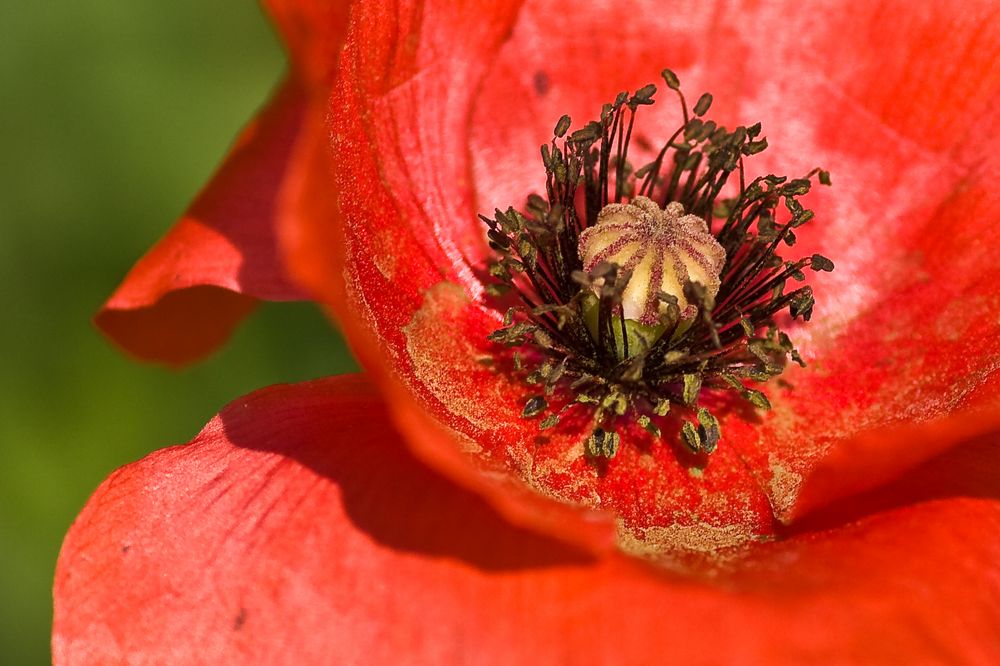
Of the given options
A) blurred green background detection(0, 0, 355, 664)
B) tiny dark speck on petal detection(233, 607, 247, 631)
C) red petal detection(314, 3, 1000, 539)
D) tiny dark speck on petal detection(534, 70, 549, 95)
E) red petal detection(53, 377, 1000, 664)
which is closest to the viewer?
red petal detection(53, 377, 1000, 664)

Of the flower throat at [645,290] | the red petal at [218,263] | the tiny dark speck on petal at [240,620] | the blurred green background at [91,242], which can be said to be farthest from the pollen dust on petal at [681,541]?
the blurred green background at [91,242]

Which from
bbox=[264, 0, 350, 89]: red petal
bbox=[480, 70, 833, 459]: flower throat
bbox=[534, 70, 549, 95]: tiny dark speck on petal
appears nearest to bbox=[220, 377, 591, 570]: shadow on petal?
bbox=[480, 70, 833, 459]: flower throat

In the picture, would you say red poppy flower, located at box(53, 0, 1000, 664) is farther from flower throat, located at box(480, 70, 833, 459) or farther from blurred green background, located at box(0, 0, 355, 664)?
blurred green background, located at box(0, 0, 355, 664)

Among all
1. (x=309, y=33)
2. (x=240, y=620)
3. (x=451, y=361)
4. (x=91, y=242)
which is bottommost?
(x=91, y=242)

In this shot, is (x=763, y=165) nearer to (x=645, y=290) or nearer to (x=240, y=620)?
(x=645, y=290)

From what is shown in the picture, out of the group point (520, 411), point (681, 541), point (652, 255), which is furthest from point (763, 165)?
point (681, 541)

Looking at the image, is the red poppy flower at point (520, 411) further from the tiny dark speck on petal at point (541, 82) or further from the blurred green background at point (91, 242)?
the blurred green background at point (91, 242)
